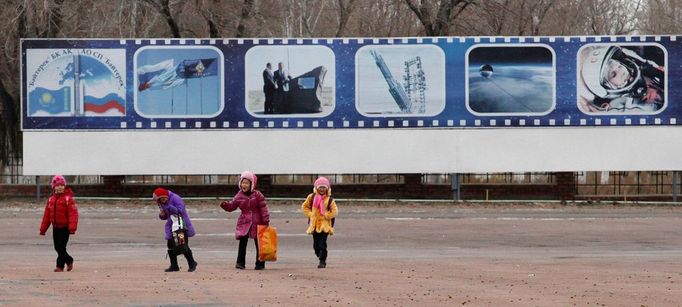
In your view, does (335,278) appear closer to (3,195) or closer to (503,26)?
(3,195)

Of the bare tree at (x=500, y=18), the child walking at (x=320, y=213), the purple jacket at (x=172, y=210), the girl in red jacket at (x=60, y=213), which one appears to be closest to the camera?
the purple jacket at (x=172, y=210)

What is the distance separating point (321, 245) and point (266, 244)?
0.75 meters

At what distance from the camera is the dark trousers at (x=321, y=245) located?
795 inches

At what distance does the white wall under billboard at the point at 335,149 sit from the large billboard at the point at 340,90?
5 cm

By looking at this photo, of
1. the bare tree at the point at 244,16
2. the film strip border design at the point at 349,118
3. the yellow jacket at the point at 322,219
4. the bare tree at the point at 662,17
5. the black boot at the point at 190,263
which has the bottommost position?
the black boot at the point at 190,263

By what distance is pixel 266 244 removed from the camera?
2003 centimetres

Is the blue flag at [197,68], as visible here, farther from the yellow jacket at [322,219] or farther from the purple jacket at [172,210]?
the purple jacket at [172,210]

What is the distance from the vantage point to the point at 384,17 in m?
53.5

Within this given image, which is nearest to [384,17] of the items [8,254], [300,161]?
[300,161]

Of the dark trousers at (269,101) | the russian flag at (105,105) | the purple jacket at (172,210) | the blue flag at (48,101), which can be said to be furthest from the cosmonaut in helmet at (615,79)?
the purple jacket at (172,210)

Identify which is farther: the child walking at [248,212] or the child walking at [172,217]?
the child walking at [248,212]

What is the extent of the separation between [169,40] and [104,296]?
862 inches

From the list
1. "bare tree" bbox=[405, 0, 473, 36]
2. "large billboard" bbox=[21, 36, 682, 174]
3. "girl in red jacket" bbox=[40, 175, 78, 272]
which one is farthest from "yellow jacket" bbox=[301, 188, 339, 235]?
"bare tree" bbox=[405, 0, 473, 36]

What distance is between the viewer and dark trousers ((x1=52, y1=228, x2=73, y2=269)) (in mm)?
19594
